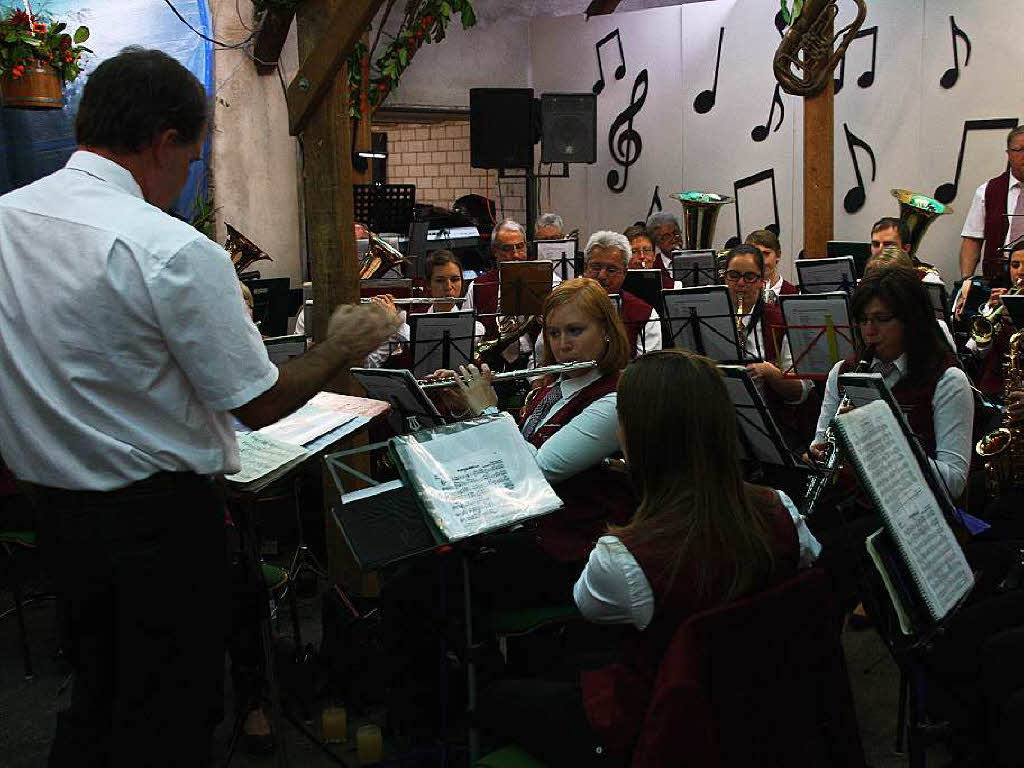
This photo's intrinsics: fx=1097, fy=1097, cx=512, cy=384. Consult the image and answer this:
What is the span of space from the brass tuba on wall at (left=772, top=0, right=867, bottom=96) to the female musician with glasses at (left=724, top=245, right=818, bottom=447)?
136 inches

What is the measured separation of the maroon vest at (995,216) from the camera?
7.86 meters

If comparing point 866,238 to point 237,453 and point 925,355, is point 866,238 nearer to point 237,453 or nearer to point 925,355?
point 925,355

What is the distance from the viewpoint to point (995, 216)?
26.1 ft

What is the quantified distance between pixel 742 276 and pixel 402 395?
254 cm

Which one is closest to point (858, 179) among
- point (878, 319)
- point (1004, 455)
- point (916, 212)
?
point (916, 212)

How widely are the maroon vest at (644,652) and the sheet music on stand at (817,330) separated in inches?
108

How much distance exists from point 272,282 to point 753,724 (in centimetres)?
491

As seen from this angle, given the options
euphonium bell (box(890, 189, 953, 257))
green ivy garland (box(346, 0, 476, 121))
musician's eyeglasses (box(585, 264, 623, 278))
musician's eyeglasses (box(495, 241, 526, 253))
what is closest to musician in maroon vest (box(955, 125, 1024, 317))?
euphonium bell (box(890, 189, 953, 257))

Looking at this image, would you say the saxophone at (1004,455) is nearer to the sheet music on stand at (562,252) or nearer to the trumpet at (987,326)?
the trumpet at (987,326)

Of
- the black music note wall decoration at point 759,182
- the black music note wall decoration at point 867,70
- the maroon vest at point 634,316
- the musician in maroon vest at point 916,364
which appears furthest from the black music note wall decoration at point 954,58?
the musician in maroon vest at point 916,364

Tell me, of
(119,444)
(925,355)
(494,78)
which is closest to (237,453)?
(119,444)

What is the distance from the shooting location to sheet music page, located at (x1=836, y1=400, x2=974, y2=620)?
7.27 feet

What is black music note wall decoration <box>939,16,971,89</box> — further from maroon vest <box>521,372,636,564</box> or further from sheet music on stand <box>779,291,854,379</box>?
maroon vest <box>521,372,636,564</box>

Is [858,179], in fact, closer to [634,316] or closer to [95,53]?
[634,316]
